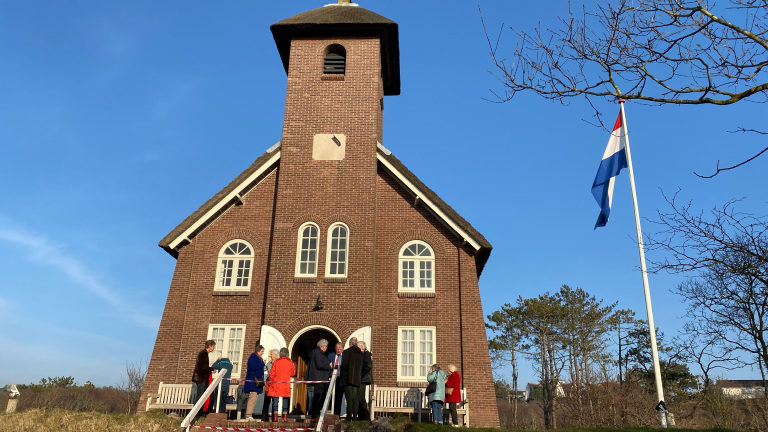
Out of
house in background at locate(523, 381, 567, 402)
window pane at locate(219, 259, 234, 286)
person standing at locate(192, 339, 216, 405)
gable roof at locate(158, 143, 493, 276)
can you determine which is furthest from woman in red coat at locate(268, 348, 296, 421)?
house in background at locate(523, 381, 567, 402)

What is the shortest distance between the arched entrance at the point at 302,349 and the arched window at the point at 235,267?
2395mm

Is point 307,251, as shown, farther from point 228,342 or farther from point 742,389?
point 742,389

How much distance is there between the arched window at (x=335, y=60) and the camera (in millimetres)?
20672

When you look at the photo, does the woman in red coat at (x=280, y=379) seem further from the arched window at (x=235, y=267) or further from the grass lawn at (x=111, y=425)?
the arched window at (x=235, y=267)

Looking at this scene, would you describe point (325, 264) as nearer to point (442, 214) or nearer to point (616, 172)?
point (442, 214)

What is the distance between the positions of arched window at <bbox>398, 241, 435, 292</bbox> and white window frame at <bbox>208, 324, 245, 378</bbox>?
5108 millimetres

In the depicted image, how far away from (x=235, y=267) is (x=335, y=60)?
804cm

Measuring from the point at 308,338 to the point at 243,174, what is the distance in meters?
5.82

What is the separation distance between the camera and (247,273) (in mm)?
18703

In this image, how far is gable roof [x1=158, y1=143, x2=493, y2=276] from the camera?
18344 millimetres

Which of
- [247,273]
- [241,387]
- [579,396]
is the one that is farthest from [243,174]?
[579,396]

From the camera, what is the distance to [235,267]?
18.8 m

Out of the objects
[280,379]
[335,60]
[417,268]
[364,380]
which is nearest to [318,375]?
[280,379]

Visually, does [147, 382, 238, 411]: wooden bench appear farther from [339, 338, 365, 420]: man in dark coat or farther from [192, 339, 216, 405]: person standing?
[339, 338, 365, 420]: man in dark coat
